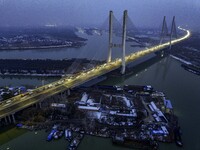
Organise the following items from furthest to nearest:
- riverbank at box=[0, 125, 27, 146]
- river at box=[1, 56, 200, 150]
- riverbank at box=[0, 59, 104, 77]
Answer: riverbank at box=[0, 59, 104, 77] < riverbank at box=[0, 125, 27, 146] < river at box=[1, 56, 200, 150]

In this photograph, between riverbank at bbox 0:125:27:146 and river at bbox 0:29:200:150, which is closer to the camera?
river at bbox 0:29:200:150

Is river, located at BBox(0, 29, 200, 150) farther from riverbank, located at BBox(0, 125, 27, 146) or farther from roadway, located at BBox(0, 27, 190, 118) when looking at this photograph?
roadway, located at BBox(0, 27, 190, 118)

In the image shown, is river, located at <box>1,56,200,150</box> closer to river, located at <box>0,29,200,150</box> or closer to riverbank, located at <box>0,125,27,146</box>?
river, located at <box>0,29,200,150</box>

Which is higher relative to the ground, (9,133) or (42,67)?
(42,67)

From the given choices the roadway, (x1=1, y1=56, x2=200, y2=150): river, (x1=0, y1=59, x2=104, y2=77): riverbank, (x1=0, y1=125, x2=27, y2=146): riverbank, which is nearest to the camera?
(x1=1, y1=56, x2=200, y2=150): river

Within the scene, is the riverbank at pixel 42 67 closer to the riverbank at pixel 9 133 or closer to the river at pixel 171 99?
the river at pixel 171 99

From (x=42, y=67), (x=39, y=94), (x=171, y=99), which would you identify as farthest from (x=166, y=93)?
(x=42, y=67)

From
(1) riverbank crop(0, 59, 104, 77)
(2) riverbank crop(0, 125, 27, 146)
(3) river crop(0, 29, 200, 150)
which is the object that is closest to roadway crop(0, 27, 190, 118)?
(2) riverbank crop(0, 125, 27, 146)

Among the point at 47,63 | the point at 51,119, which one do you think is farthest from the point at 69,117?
the point at 47,63

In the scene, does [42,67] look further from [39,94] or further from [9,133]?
[9,133]

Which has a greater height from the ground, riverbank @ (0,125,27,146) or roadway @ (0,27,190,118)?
roadway @ (0,27,190,118)
